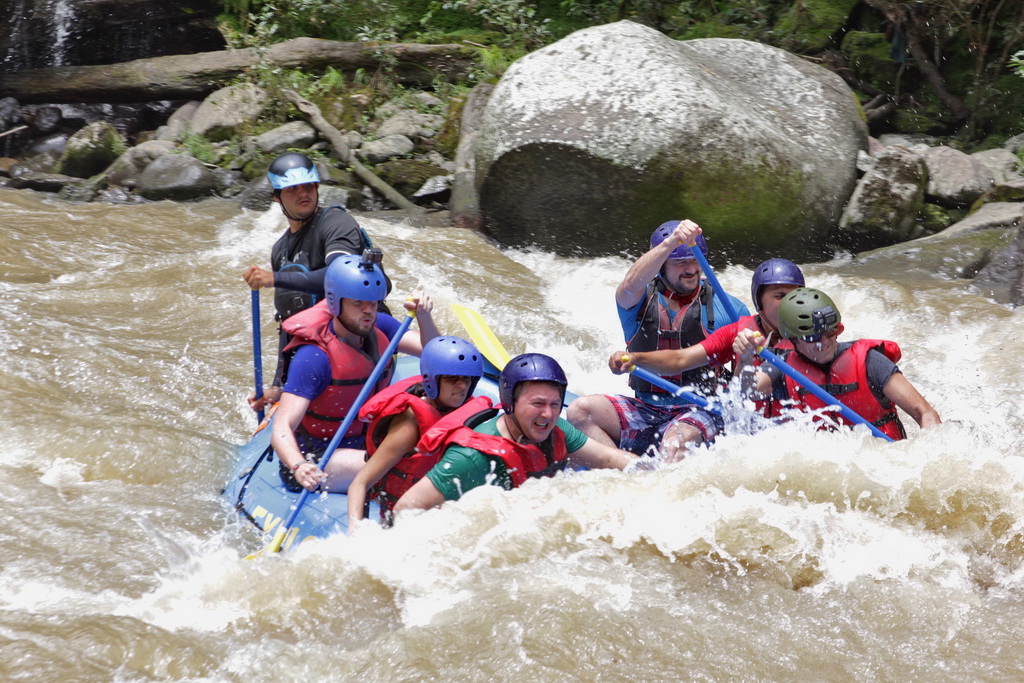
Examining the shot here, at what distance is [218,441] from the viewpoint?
5051mm

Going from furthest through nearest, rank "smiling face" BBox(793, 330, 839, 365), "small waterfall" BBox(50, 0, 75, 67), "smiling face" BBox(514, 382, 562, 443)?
"small waterfall" BBox(50, 0, 75, 67)
"smiling face" BBox(793, 330, 839, 365)
"smiling face" BBox(514, 382, 562, 443)

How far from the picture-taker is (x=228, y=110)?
11086 millimetres

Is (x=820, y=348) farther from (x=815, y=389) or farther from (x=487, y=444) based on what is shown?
(x=487, y=444)

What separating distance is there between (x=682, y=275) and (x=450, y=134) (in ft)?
22.1

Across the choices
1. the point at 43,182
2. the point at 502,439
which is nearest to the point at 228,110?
the point at 43,182

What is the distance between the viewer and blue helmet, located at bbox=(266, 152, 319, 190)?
14.6ft

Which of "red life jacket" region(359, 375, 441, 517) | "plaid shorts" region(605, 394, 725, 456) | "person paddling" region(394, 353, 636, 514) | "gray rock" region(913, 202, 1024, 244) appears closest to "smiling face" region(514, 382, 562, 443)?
"person paddling" region(394, 353, 636, 514)

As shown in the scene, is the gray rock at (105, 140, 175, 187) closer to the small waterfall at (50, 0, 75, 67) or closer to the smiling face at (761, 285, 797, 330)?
the small waterfall at (50, 0, 75, 67)

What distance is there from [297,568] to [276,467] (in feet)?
2.39

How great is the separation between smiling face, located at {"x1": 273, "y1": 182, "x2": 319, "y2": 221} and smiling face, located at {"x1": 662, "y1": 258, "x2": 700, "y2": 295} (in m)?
1.62

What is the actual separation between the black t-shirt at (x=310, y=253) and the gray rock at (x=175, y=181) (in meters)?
5.28

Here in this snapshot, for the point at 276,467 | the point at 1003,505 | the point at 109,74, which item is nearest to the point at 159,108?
the point at 109,74

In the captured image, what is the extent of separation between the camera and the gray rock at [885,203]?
26.8 feet

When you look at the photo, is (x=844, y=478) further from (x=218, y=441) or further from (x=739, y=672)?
(x=218, y=441)
